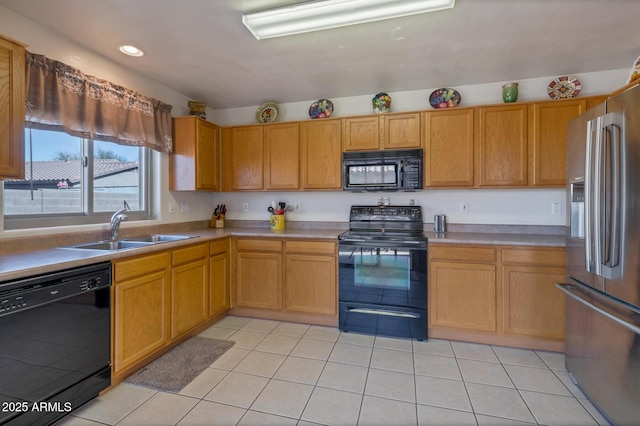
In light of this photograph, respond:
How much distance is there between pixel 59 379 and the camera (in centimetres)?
161

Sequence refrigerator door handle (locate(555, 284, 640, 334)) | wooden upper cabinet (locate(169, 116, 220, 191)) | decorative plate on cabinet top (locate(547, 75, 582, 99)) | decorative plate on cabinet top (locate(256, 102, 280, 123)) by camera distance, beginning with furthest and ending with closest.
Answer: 1. decorative plate on cabinet top (locate(256, 102, 280, 123))
2. wooden upper cabinet (locate(169, 116, 220, 191))
3. decorative plate on cabinet top (locate(547, 75, 582, 99))
4. refrigerator door handle (locate(555, 284, 640, 334))

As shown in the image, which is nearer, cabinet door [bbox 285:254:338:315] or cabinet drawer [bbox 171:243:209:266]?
cabinet drawer [bbox 171:243:209:266]

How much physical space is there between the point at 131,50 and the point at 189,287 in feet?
6.41

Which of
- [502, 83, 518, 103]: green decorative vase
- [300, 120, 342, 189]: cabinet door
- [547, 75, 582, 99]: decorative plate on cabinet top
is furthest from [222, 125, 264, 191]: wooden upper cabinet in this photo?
[547, 75, 582, 99]: decorative plate on cabinet top

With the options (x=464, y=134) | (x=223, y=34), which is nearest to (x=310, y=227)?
(x=464, y=134)

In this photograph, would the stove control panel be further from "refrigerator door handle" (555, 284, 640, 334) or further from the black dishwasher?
the black dishwasher

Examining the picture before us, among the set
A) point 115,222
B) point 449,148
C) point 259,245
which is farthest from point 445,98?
point 115,222

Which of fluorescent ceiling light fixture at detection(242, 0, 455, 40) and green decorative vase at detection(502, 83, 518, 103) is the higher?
fluorescent ceiling light fixture at detection(242, 0, 455, 40)

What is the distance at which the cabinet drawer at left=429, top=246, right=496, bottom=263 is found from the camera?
247 cm

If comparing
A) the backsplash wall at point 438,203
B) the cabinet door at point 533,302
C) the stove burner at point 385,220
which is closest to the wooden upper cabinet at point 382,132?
the backsplash wall at point 438,203

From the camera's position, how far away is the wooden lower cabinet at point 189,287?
2.41 metres

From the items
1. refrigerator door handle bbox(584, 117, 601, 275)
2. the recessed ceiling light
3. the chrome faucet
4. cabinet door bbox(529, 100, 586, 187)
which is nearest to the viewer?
refrigerator door handle bbox(584, 117, 601, 275)

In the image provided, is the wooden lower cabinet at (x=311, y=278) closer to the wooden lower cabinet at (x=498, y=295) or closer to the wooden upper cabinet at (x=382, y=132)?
the wooden lower cabinet at (x=498, y=295)

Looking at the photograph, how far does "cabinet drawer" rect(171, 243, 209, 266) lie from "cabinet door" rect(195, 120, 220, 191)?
74 centimetres
